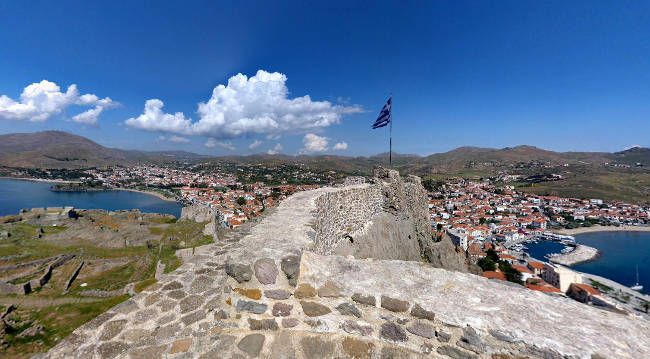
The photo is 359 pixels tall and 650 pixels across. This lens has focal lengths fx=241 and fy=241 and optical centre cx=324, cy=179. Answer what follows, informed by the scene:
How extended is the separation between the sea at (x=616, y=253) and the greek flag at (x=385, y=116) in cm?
4889

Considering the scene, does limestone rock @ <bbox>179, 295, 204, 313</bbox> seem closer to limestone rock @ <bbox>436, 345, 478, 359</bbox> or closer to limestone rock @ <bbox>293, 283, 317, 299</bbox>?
limestone rock @ <bbox>293, 283, 317, 299</bbox>

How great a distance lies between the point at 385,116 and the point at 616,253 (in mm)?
66611

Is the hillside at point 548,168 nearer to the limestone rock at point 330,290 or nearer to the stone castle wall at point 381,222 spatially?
the stone castle wall at point 381,222

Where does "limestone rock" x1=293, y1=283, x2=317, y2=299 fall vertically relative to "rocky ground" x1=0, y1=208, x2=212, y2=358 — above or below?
above

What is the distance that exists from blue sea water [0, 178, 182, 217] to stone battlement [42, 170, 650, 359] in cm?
6361

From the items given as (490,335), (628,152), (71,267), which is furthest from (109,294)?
(628,152)

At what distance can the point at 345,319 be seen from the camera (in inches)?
98.3

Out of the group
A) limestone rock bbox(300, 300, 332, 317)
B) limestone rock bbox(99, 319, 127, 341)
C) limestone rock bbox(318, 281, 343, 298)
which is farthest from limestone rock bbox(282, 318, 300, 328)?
limestone rock bbox(99, 319, 127, 341)

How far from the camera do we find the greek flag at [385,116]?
1098 centimetres

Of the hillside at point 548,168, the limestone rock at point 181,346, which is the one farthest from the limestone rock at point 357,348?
the hillside at point 548,168

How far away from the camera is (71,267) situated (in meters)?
17.8

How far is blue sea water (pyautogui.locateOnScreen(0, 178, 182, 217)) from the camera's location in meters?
64.4

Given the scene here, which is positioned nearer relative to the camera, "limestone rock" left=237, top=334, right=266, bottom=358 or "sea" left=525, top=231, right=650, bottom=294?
"limestone rock" left=237, top=334, right=266, bottom=358

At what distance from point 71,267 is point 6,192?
366 feet
